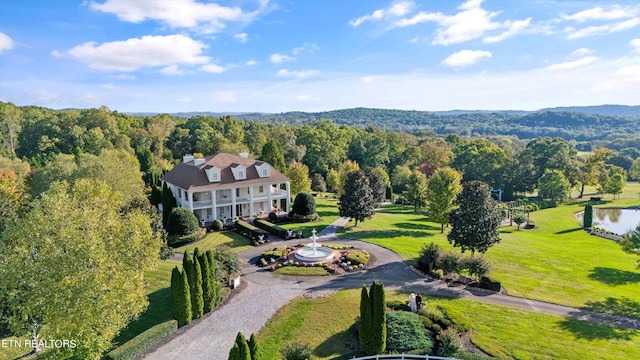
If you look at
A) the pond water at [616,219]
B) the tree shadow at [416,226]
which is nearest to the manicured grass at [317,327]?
the tree shadow at [416,226]

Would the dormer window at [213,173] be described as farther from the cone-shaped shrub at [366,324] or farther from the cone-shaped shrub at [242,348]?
the cone-shaped shrub at [242,348]

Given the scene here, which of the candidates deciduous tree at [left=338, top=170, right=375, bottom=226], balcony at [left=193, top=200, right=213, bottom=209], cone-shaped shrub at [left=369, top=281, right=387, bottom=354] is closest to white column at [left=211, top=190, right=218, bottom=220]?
balcony at [left=193, top=200, right=213, bottom=209]

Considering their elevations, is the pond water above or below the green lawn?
below

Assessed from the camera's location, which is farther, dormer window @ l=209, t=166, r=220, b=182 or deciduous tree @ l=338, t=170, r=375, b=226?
dormer window @ l=209, t=166, r=220, b=182

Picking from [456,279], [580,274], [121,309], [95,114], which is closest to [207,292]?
[121,309]

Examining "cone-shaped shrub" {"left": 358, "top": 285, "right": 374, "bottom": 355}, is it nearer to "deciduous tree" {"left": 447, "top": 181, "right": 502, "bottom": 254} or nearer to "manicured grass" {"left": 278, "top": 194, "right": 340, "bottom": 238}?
"deciduous tree" {"left": 447, "top": 181, "right": 502, "bottom": 254}

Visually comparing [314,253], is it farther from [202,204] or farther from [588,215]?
[588,215]

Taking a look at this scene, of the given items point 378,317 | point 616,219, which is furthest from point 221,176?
point 616,219

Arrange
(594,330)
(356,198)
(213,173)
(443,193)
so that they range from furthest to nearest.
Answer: (213,173), (356,198), (443,193), (594,330)
